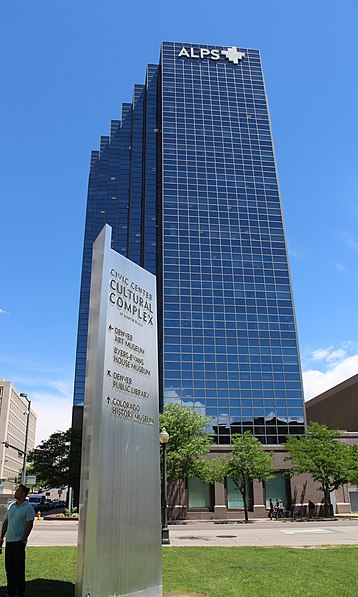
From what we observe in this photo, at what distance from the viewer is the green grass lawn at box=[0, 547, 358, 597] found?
9312 millimetres

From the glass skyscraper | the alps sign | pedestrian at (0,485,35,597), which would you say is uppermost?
the alps sign

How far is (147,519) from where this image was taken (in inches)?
341

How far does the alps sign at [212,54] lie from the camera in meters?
90.2

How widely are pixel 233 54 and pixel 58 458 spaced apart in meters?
77.3

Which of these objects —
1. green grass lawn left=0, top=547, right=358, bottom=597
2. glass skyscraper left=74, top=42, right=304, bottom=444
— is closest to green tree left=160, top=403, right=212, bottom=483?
glass skyscraper left=74, top=42, right=304, bottom=444

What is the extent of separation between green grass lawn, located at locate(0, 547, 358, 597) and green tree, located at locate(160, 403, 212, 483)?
24241 mm

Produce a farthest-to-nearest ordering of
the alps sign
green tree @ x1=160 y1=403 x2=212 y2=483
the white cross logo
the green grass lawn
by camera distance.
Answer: the white cross logo, the alps sign, green tree @ x1=160 y1=403 x2=212 y2=483, the green grass lawn

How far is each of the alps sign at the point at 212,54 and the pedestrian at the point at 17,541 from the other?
310 feet

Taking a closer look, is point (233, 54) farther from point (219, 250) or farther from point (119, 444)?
point (119, 444)

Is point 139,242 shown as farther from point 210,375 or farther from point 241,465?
point 241,465

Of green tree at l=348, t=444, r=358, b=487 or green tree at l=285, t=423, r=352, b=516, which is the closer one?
green tree at l=348, t=444, r=358, b=487

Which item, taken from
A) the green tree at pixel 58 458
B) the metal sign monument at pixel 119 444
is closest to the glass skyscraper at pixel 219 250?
the green tree at pixel 58 458

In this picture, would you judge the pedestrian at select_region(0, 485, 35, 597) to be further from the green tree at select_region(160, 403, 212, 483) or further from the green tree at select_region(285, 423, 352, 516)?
the green tree at select_region(285, 423, 352, 516)

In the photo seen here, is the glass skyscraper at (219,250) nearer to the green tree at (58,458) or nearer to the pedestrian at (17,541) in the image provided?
the green tree at (58,458)
